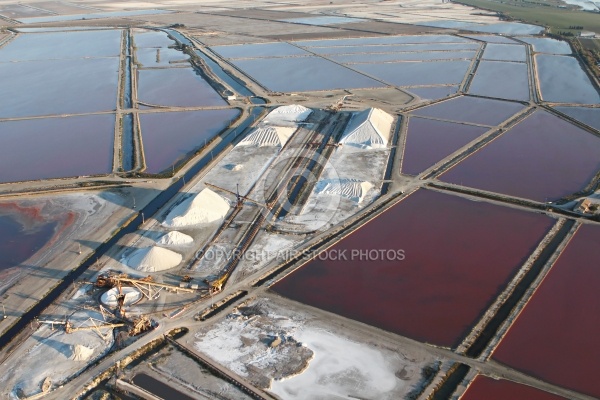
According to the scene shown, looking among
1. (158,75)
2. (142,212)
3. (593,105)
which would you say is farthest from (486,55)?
(142,212)

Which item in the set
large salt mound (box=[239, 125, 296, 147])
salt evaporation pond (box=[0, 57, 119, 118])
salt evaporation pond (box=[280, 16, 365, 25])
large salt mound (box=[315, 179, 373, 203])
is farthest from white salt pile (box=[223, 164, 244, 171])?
salt evaporation pond (box=[280, 16, 365, 25])

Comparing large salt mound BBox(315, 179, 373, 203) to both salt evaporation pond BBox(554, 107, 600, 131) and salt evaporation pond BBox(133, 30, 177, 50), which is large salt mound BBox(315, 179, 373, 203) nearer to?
salt evaporation pond BBox(554, 107, 600, 131)

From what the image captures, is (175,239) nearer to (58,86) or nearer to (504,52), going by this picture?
(58,86)

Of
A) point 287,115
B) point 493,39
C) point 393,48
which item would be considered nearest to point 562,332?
point 287,115

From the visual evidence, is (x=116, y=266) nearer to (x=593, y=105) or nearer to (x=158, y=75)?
(x=158, y=75)

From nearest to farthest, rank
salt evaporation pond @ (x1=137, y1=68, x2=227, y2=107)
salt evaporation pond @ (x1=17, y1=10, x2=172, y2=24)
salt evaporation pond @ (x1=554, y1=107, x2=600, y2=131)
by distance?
salt evaporation pond @ (x1=554, y1=107, x2=600, y2=131) → salt evaporation pond @ (x1=137, y1=68, x2=227, y2=107) → salt evaporation pond @ (x1=17, y1=10, x2=172, y2=24)

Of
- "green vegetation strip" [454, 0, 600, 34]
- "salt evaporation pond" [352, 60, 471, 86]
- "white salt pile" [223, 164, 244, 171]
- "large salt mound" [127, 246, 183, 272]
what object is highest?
"green vegetation strip" [454, 0, 600, 34]

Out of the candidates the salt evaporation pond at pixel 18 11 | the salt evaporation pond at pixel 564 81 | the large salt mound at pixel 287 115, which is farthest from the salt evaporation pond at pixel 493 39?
the salt evaporation pond at pixel 18 11
